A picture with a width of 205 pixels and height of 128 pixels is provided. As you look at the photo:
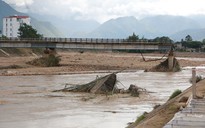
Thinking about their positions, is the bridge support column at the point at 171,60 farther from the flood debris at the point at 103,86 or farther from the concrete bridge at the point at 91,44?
the flood debris at the point at 103,86

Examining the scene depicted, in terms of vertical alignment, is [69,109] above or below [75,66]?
above

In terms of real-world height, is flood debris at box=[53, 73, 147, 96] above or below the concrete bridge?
below

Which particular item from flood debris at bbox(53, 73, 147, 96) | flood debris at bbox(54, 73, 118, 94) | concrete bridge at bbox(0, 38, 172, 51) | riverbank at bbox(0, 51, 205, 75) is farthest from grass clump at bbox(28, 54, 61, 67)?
flood debris at bbox(53, 73, 147, 96)

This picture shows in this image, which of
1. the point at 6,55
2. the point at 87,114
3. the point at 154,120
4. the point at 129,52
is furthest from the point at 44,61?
the point at 129,52

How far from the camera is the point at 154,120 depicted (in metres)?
17.3

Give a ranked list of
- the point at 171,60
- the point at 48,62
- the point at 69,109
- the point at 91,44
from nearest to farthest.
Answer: the point at 69,109, the point at 171,60, the point at 48,62, the point at 91,44

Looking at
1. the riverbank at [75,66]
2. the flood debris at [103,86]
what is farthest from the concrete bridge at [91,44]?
the flood debris at [103,86]

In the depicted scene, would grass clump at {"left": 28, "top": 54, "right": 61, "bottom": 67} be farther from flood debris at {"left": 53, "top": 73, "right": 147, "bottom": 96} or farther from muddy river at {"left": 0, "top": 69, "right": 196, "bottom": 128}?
flood debris at {"left": 53, "top": 73, "right": 147, "bottom": 96}

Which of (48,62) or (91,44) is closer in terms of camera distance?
(48,62)

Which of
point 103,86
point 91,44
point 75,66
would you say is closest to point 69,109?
point 103,86

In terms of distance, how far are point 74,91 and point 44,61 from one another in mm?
44833

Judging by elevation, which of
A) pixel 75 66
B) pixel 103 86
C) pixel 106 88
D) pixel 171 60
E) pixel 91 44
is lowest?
pixel 75 66

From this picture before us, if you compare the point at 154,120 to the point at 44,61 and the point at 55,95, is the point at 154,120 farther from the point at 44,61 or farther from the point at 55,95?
the point at 44,61

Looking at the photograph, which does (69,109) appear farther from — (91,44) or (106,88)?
(91,44)
